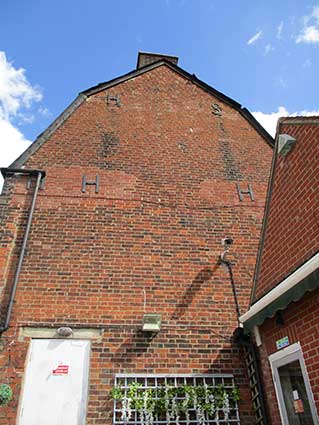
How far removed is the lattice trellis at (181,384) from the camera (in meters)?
4.77

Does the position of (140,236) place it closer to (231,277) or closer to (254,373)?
(231,277)

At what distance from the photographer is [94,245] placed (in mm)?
6156

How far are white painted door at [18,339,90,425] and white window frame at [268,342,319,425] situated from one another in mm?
2646

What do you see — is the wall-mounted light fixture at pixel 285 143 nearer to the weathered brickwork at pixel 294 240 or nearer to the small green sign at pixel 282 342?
the weathered brickwork at pixel 294 240

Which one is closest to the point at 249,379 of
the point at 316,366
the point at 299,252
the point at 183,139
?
the point at 316,366

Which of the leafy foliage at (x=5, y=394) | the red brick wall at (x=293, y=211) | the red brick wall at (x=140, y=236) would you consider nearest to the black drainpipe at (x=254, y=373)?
the red brick wall at (x=140, y=236)

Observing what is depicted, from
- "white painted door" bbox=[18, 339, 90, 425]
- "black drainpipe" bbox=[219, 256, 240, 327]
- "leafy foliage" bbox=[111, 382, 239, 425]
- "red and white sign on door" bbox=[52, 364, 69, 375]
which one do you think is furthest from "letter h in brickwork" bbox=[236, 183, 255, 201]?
"red and white sign on door" bbox=[52, 364, 69, 375]

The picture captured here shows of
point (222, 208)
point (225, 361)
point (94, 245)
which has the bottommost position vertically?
point (225, 361)

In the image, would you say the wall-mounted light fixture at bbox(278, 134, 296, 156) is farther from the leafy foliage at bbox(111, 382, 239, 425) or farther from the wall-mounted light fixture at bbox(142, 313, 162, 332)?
the leafy foliage at bbox(111, 382, 239, 425)

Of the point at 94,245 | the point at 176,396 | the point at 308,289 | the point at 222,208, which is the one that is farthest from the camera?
the point at 222,208

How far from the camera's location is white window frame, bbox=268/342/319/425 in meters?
4.00

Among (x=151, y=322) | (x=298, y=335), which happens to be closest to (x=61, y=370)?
(x=151, y=322)

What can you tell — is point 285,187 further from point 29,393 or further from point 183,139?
point 29,393

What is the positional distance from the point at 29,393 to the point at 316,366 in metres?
3.74
